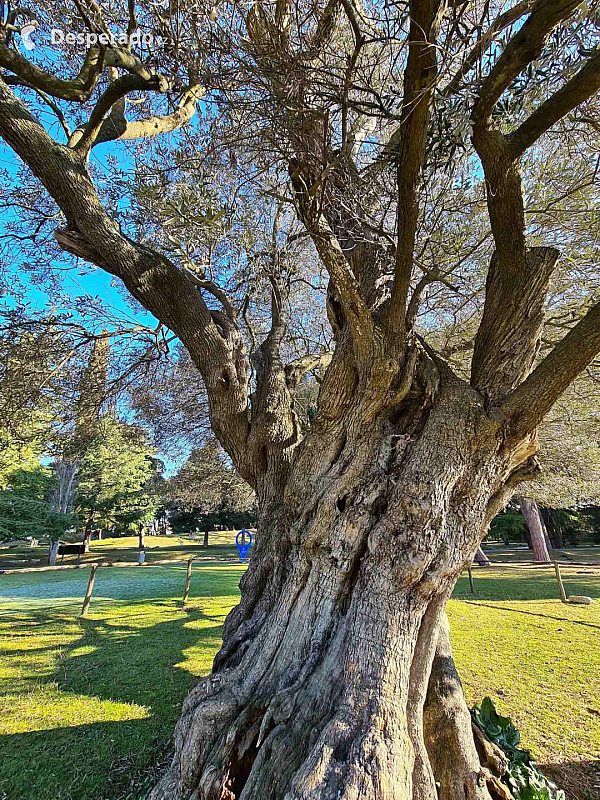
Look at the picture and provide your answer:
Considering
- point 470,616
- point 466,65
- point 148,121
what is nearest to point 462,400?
point 466,65

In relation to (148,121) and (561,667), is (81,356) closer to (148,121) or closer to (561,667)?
(148,121)

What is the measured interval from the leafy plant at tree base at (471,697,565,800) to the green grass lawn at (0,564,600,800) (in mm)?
323

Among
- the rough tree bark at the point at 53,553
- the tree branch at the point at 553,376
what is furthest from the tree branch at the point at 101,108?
the rough tree bark at the point at 53,553

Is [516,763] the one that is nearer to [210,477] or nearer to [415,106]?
[415,106]

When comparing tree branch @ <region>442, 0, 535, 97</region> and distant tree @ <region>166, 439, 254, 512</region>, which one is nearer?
tree branch @ <region>442, 0, 535, 97</region>

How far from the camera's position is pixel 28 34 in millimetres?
4566

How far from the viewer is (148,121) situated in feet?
16.0

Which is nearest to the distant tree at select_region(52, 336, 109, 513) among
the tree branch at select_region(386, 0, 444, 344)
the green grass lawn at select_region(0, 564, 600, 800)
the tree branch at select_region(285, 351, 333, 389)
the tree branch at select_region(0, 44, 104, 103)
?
the tree branch at select_region(285, 351, 333, 389)

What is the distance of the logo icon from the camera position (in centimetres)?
435

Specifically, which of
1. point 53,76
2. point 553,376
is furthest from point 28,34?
point 553,376

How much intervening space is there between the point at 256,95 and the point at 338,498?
303 cm

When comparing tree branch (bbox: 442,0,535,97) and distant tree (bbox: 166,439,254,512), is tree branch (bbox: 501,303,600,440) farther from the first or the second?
distant tree (bbox: 166,439,254,512)

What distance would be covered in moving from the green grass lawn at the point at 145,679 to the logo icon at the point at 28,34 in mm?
7138

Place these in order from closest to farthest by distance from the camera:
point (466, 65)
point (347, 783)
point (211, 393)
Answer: point (347, 783) → point (466, 65) → point (211, 393)
